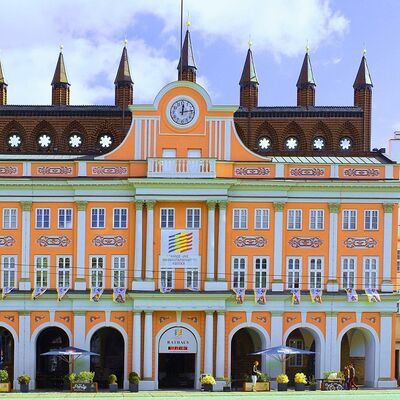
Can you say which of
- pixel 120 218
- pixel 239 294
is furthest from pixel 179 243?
pixel 239 294

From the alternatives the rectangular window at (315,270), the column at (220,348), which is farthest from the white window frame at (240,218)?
the column at (220,348)

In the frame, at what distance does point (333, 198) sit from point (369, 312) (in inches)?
316

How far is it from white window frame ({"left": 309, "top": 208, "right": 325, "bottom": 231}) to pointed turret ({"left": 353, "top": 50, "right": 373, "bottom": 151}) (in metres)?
11.8

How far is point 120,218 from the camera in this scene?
6131 cm

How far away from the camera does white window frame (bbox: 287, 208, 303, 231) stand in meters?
61.7

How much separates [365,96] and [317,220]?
14.7 meters

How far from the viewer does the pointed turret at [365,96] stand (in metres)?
71.5

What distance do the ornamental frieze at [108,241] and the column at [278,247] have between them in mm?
10247

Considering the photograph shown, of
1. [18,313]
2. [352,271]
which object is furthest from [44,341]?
[352,271]

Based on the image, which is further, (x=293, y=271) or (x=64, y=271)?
(x=293, y=271)

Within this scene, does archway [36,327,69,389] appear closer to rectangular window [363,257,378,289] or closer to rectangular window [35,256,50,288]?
rectangular window [35,256,50,288]

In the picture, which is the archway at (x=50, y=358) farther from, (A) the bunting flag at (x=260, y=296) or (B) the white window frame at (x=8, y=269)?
(A) the bunting flag at (x=260, y=296)

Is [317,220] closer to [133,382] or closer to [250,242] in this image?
[250,242]

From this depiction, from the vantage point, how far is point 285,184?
60938 mm
